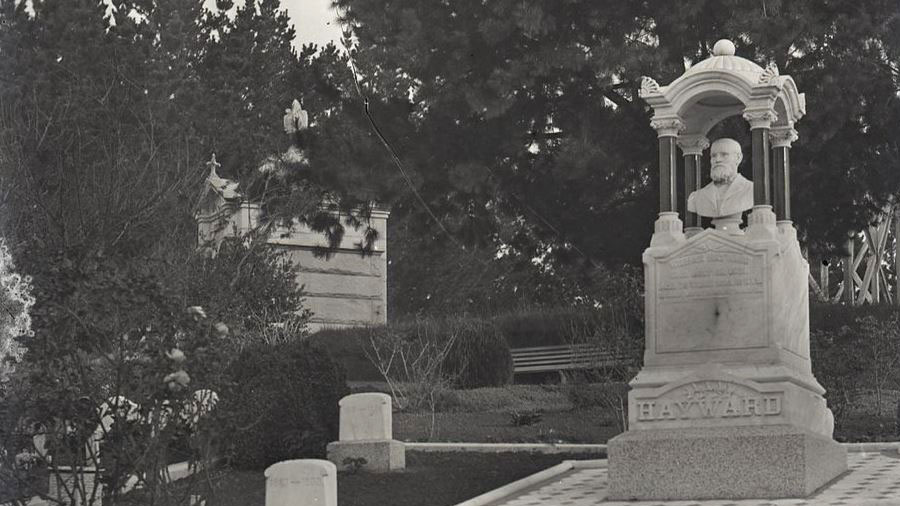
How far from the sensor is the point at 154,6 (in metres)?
42.3

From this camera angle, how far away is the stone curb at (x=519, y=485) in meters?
14.1

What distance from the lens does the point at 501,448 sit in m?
17.5

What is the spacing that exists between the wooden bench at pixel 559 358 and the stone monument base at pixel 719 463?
8.12 metres

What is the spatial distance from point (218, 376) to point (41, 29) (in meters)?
26.9

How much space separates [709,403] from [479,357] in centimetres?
988

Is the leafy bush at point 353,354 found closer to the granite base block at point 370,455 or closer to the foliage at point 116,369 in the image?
the granite base block at point 370,455

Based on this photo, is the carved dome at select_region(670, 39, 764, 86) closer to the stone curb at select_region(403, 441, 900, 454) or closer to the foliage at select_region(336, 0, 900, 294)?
the stone curb at select_region(403, 441, 900, 454)

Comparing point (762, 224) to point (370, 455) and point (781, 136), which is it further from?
point (370, 455)

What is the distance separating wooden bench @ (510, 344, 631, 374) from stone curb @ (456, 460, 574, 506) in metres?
6.18

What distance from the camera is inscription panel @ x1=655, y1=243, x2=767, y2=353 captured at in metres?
14.8

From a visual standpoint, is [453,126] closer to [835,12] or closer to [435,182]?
[435,182]

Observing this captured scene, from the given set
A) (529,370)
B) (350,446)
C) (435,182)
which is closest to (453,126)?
(435,182)

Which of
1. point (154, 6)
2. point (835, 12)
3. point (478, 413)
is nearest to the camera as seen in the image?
point (478, 413)

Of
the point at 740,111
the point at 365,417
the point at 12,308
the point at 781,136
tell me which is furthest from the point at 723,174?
the point at 12,308
